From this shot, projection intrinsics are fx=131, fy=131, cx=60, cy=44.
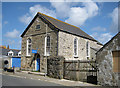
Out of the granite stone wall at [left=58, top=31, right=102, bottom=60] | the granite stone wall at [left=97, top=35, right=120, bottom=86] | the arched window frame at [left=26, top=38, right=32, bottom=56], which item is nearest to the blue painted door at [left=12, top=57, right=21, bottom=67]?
the arched window frame at [left=26, top=38, right=32, bottom=56]

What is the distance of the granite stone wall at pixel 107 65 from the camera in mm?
9672

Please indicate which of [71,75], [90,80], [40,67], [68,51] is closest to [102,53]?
[90,80]

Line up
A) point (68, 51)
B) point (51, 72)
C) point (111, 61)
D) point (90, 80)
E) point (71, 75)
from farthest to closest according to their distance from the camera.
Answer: point (68, 51) < point (51, 72) < point (71, 75) < point (90, 80) < point (111, 61)

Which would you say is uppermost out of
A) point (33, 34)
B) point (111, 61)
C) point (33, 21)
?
point (33, 21)

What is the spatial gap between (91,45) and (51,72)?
537 inches

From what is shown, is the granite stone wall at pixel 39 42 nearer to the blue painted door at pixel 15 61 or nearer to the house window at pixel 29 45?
the house window at pixel 29 45

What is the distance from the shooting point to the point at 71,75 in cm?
1263

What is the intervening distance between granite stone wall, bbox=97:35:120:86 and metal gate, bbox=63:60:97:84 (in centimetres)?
81

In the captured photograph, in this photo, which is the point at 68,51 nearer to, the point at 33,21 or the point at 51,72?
the point at 51,72

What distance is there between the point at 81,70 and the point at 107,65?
8.70ft

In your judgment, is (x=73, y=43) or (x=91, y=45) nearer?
(x=73, y=43)

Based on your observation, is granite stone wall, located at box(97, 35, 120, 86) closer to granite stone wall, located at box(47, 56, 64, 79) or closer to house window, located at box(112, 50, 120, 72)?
house window, located at box(112, 50, 120, 72)

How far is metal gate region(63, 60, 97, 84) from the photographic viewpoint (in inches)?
442

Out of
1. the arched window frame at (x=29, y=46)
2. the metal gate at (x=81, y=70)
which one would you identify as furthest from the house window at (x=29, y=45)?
the metal gate at (x=81, y=70)
